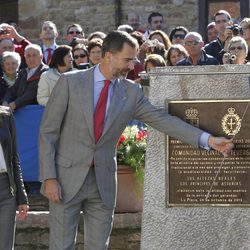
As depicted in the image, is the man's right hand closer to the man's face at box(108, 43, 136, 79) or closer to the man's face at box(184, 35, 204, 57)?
the man's face at box(108, 43, 136, 79)

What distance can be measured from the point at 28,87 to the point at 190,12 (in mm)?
8080

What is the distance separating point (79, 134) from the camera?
680 centimetres

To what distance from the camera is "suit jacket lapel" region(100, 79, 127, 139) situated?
6828mm

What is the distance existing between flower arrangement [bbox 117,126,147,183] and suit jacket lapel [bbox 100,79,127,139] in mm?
2142

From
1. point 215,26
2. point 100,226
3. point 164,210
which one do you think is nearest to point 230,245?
point 164,210

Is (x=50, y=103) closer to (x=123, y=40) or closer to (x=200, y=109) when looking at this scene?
(x=123, y=40)

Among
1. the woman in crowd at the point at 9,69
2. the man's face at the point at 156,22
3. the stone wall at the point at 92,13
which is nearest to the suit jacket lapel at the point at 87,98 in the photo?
the woman in crowd at the point at 9,69

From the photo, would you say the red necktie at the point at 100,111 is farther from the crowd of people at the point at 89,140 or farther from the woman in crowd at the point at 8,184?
the woman in crowd at the point at 8,184

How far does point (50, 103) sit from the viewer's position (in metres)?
6.82

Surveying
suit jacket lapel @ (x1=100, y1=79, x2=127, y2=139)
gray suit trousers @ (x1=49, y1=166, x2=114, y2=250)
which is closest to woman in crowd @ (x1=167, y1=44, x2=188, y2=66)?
suit jacket lapel @ (x1=100, y1=79, x2=127, y2=139)

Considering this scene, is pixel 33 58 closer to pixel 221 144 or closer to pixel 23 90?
pixel 23 90

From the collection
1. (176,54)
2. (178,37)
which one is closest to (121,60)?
(176,54)

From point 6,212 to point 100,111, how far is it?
117 centimetres

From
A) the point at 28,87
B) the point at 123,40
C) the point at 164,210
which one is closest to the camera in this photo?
the point at 123,40
